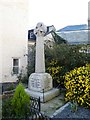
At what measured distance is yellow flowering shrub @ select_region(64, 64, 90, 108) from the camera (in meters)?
8.03

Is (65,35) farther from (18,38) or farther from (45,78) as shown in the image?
(45,78)

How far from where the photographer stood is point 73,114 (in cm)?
720

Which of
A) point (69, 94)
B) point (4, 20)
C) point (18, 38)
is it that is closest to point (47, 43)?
point (18, 38)

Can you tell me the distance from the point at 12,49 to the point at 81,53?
5356 mm

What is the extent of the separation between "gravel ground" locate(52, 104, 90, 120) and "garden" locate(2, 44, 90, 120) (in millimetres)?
450

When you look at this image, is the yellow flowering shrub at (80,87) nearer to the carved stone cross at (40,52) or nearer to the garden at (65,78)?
the garden at (65,78)

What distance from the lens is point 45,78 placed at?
957 centimetres

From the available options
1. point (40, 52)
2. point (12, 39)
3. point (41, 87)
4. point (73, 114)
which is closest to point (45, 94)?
point (41, 87)

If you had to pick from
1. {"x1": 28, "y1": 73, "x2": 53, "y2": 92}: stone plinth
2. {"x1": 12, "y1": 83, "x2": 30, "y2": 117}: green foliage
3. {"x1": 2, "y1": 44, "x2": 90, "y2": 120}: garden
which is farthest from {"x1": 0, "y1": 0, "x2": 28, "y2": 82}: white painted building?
{"x1": 12, "y1": 83, "x2": 30, "y2": 117}: green foliage

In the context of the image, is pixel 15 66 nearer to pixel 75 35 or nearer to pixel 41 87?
pixel 41 87

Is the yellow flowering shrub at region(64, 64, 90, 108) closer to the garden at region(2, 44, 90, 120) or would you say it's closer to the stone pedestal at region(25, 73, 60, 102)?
the garden at region(2, 44, 90, 120)

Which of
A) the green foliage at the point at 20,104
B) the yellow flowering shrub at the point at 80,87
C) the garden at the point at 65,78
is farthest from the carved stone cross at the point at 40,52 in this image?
the green foliage at the point at 20,104

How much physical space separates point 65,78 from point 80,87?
1.33m

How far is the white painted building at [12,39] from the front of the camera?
14.6 metres
